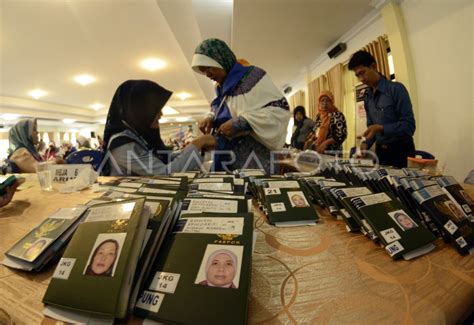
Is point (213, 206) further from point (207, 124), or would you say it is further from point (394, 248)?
point (207, 124)

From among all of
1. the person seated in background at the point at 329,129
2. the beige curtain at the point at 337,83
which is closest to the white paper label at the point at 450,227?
the person seated in background at the point at 329,129

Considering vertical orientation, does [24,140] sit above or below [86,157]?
above

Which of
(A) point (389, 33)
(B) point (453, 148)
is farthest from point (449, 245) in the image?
(A) point (389, 33)

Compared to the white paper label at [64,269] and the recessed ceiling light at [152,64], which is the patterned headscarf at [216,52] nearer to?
the white paper label at [64,269]

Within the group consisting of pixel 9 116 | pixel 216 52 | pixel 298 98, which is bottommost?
pixel 216 52

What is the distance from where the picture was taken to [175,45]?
322 cm

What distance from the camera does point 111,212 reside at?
313 mm

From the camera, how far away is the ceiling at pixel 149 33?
223cm

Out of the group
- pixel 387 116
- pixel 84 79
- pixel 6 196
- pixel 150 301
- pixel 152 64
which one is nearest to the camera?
pixel 150 301

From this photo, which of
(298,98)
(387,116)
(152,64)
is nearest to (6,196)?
(387,116)

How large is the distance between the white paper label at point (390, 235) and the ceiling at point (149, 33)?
249 cm

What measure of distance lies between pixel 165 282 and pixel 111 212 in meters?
0.14

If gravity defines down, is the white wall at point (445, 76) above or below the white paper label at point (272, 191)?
above

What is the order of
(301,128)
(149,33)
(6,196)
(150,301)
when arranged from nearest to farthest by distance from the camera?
1. (150,301)
2. (6,196)
3. (149,33)
4. (301,128)
